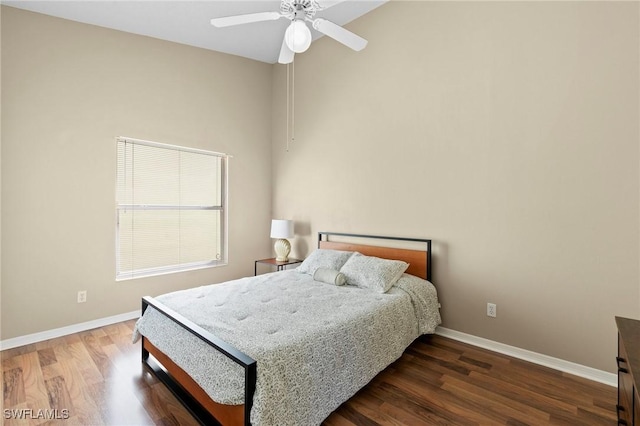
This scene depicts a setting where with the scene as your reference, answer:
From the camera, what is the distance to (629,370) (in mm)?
1019

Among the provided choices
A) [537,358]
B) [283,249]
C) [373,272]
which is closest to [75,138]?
[283,249]

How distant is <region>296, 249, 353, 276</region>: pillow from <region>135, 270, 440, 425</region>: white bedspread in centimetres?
37

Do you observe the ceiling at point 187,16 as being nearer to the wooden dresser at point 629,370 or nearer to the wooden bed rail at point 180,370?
the wooden bed rail at point 180,370

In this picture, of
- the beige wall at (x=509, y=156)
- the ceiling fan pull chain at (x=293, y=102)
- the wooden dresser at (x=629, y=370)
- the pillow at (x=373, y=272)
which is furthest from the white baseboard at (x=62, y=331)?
the wooden dresser at (x=629, y=370)

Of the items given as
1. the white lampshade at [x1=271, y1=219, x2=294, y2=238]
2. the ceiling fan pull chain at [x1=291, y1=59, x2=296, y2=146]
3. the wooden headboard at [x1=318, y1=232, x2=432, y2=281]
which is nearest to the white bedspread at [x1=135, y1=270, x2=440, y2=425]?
the wooden headboard at [x1=318, y1=232, x2=432, y2=281]

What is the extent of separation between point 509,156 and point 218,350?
259 centimetres

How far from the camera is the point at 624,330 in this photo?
1317 millimetres

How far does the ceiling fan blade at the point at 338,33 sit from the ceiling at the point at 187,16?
2.88 feet

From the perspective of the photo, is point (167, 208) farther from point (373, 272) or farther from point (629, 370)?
point (629, 370)

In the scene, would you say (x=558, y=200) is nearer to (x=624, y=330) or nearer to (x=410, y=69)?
(x=624, y=330)

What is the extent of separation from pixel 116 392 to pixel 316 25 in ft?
9.12

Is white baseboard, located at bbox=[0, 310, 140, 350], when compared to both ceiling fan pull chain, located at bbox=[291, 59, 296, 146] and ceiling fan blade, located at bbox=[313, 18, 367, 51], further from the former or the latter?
ceiling fan blade, located at bbox=[313, 18, 367, 51]

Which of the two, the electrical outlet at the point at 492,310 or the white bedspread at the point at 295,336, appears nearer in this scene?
the white bedspread at the point at 295,336

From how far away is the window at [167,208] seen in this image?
3443mm
